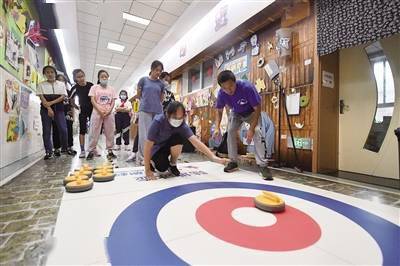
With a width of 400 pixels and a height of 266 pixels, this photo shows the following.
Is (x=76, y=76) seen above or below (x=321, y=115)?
above

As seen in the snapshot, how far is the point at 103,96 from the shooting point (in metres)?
3.20

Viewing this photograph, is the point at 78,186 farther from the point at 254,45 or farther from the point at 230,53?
the point at 230,53

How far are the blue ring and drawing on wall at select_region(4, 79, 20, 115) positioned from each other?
2.26 metres

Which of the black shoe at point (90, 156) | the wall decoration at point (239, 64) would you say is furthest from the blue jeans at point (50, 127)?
the wall decoration at point (239, 64)

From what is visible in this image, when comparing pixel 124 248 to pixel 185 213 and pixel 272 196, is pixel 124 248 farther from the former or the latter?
pixel 272 196

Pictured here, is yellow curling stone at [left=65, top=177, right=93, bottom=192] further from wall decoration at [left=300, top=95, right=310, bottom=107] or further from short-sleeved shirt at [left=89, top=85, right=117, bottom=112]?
wall decoration at [left=300, top=95, right=310, bottom=107]

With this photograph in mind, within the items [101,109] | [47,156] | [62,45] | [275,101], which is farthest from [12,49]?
[62,45]

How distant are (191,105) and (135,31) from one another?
2403 mm

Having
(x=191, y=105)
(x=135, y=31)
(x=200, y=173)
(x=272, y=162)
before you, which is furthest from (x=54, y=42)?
(x=272, y=162)

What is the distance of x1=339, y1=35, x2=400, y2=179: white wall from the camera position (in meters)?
2.43

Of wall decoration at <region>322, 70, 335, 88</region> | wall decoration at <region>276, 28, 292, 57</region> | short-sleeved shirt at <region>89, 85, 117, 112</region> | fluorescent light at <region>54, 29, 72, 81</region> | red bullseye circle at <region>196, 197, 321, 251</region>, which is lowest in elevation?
red bullseye circle at <region>196, 197, 321, 251</region>

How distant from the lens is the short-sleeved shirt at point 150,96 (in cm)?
267

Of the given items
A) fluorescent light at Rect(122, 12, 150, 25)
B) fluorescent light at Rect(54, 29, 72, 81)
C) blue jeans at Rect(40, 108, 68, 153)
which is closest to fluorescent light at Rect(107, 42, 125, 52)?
fluorescent light at Rect(54, 29, 72, 81)

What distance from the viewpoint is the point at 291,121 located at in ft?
10.0
